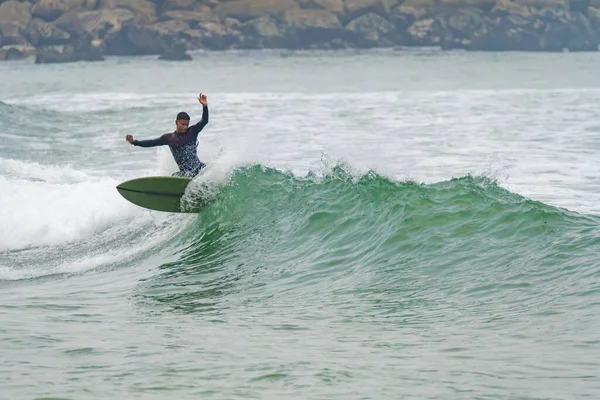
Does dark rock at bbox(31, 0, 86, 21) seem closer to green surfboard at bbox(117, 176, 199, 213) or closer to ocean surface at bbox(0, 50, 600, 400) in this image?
ocean surface at bbox(0, 50, 600, 400)

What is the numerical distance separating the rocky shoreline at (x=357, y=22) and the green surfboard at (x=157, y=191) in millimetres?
153820

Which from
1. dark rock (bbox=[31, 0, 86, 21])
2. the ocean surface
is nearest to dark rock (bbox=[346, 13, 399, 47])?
dark rock (bbox=[31, 0, 86, 21])

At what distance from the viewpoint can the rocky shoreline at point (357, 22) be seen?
171 m

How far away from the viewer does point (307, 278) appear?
1320 centimetres

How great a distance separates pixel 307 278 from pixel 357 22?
170085 mm

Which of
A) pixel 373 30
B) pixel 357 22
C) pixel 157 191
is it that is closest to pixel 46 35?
pixel 357 22

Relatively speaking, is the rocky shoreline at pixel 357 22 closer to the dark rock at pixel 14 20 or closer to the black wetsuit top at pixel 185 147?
the dark rock at pixel 14 20

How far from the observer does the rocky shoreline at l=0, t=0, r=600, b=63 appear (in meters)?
171

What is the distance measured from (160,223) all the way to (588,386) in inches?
386

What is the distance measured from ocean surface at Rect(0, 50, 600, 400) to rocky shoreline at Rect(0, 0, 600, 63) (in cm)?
14739

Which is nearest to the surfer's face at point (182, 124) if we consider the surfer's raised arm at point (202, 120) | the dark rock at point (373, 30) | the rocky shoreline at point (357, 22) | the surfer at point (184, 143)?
the surfer at point (184, 143)

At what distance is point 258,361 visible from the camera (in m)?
9.26

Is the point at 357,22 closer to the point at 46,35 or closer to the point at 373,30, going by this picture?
→ the point at 373,30

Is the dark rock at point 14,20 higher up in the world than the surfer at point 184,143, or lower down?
higher up
